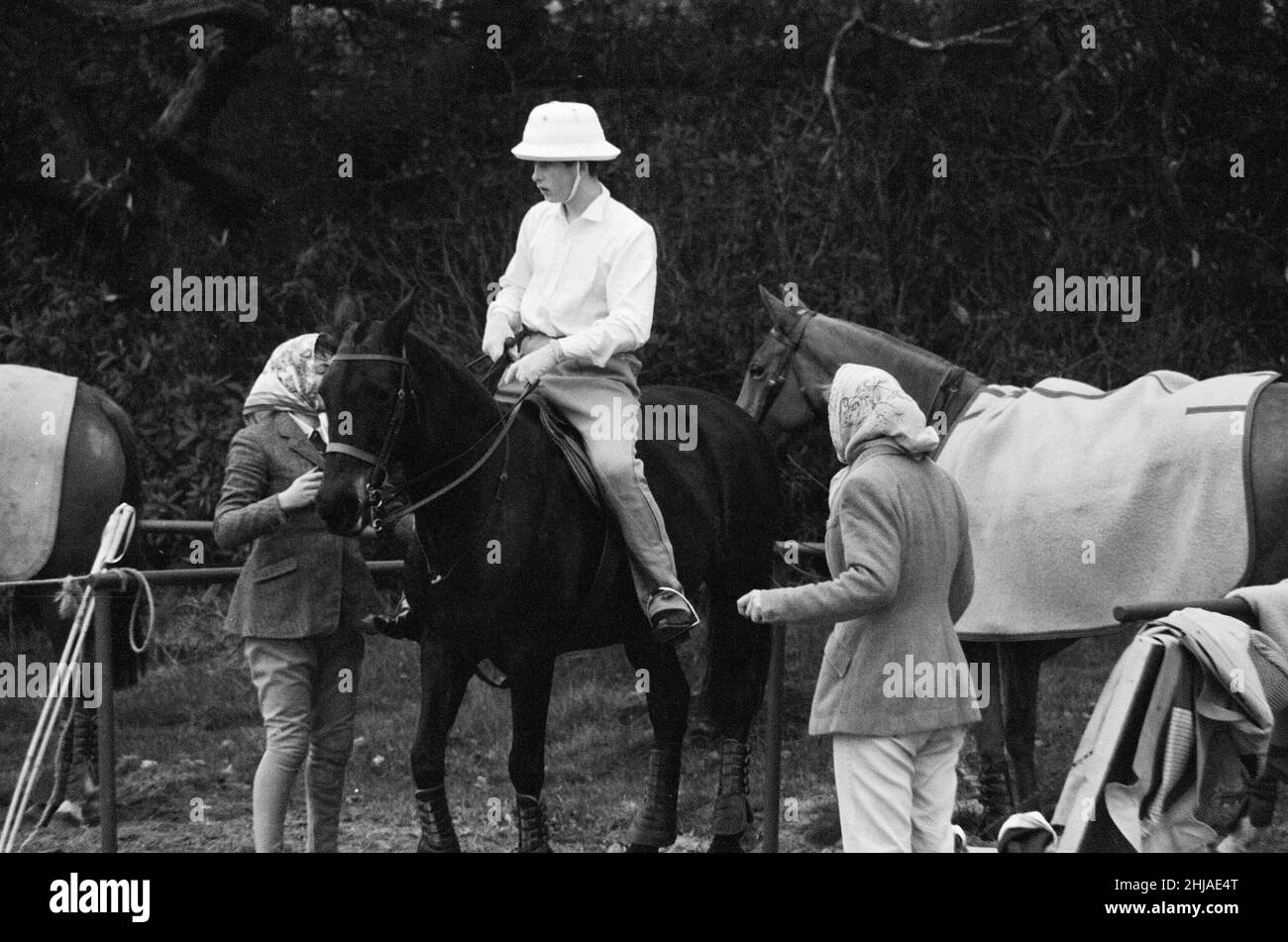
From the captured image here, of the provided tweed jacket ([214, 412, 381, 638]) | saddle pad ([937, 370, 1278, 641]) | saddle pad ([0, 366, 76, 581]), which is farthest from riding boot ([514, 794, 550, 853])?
saddle pad ([0, 366, 76, 581])

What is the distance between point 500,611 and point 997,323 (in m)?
4.95

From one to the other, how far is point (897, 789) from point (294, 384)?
2.32 meters

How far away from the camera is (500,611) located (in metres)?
6.12

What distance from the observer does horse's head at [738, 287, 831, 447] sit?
7789 millimetres

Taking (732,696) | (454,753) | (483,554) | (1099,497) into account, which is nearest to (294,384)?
(483,554)

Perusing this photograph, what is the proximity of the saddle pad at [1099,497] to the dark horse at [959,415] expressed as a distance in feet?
0.29

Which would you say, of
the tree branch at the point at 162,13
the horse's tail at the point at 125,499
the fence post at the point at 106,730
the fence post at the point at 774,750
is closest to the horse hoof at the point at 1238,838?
the fence post at the point at 774,750

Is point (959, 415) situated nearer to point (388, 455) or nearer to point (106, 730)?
point (388, 455)

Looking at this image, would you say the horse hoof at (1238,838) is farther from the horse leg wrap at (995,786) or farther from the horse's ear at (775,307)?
the horse's ear at (775,307)

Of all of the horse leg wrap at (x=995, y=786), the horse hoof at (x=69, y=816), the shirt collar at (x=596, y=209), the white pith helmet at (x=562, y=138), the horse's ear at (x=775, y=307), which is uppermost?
the white pith helmet at (x=562, y=138)

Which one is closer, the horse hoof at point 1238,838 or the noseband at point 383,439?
the horse hoof at point 1238,838

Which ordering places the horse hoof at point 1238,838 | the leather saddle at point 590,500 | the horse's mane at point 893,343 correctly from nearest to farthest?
the horse hoof at point 1238,838
the leather saddle at point 590,500
the horse's mane at point 893,343

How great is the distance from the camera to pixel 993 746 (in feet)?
23.6

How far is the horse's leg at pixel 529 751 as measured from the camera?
616 cm
